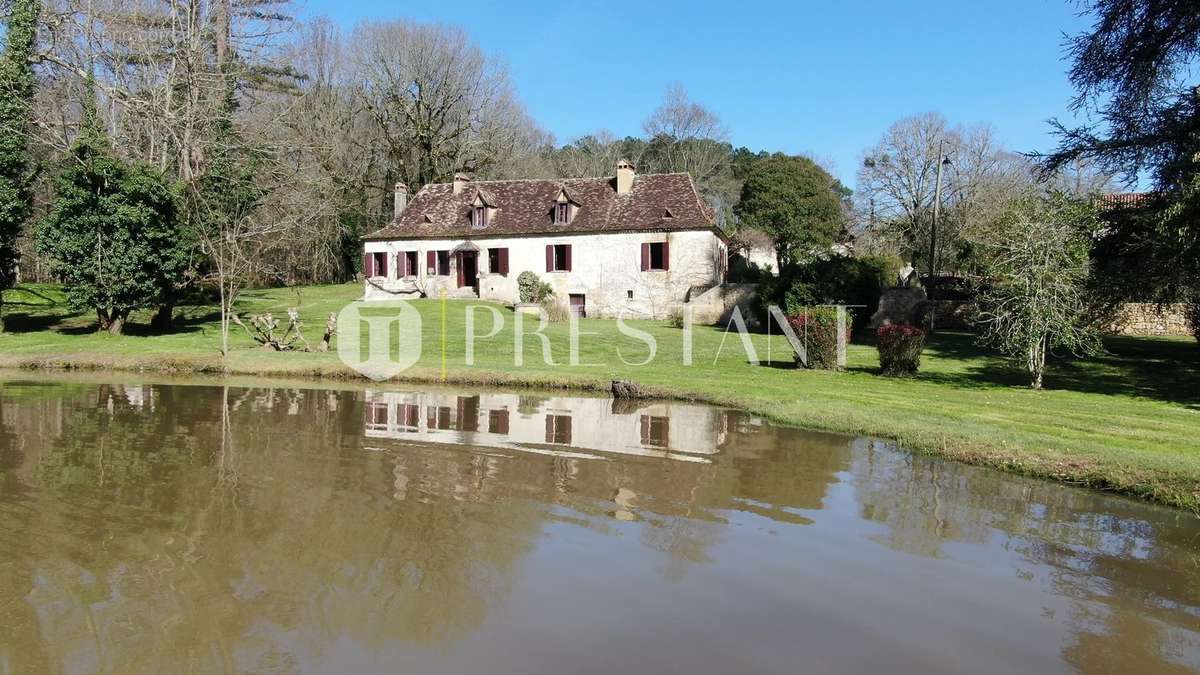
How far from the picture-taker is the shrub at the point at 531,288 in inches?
1235

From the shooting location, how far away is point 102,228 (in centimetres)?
2200

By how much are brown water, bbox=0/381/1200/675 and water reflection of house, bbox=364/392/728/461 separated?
23cm

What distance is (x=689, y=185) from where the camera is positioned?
111 ft

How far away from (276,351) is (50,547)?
1436cm

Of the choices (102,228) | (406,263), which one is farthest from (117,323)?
(406,263)

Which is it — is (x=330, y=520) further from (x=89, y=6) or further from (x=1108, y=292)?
(x=89, y=6)

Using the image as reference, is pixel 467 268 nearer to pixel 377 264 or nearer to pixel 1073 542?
pixel 377 264

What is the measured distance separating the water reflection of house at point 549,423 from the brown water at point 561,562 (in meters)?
0.23

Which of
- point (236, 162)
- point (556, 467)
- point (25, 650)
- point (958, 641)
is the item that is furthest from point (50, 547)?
point (236, 162)

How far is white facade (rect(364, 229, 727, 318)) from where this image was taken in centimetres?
3158

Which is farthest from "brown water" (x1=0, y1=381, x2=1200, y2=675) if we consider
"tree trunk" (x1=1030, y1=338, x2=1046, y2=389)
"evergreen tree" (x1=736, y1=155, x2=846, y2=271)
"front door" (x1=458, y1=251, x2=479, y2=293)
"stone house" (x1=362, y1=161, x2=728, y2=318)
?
"evergreen tree" (x1=736, y1=155, x2=846, y2=271)

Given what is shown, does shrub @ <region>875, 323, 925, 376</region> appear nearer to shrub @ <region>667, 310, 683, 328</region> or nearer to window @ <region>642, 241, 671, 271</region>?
shrub @ <region>667, 310, 683, 328</region>

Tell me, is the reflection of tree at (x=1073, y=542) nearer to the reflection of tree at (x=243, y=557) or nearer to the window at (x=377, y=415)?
the reflection of tree at (x=243, y=557)

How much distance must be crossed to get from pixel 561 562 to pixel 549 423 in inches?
228
